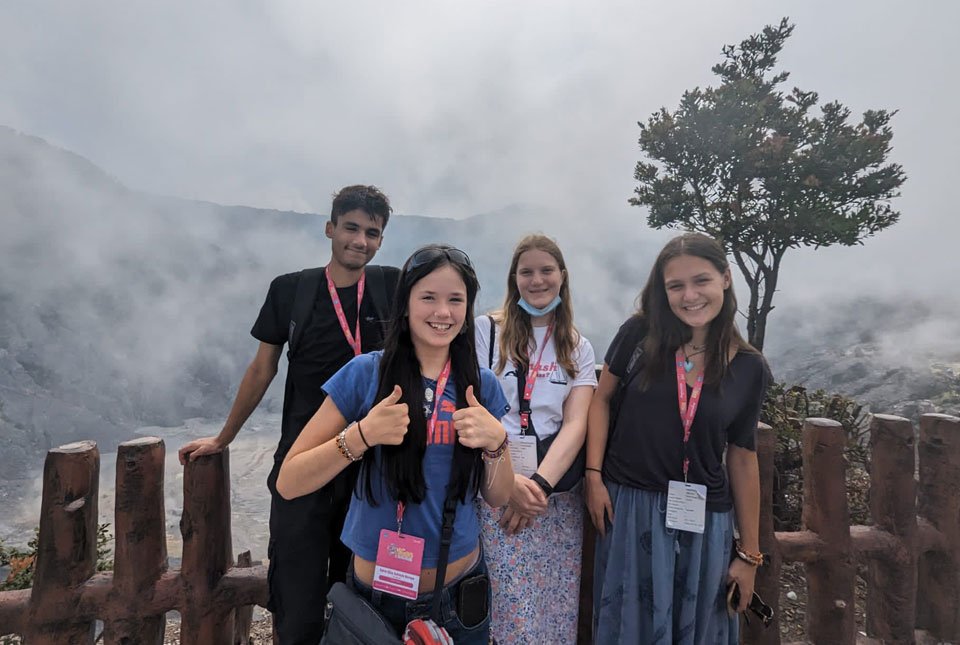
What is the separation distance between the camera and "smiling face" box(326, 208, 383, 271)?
241 cm

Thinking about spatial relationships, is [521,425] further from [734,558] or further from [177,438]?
[177,438]

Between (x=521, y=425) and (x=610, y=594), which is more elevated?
(x=521, y=425)

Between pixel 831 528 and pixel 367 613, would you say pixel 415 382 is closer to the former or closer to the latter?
pixel 367 613

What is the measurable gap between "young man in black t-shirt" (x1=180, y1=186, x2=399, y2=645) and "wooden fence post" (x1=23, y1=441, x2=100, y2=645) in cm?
47

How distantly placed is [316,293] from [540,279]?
119 centimetres

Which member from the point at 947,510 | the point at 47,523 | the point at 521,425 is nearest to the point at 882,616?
the point at 947,510

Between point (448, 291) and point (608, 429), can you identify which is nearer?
point (448, 291)

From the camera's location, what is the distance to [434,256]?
63.5 inches

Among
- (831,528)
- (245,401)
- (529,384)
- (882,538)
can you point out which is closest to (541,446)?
(529,384)

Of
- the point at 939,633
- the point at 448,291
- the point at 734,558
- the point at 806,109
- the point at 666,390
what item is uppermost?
the point at 806,109

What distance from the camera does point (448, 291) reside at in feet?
5.18

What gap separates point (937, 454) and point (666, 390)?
2.34 metres

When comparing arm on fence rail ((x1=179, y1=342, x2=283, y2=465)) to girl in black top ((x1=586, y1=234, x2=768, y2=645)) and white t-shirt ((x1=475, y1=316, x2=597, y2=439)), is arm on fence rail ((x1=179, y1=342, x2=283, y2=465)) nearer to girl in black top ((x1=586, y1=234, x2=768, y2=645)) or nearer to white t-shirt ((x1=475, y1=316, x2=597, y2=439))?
white t-shirt ((x1=475, y1=316, x2=597, y2=439))

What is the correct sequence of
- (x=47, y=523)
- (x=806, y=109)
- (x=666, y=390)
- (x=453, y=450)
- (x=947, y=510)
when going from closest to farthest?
1. (x=453, y=450)
2. (x=666, y=390)
3. (x=47, y=523)
4. (x=947, y=510)
5. (x=806, y=109)
